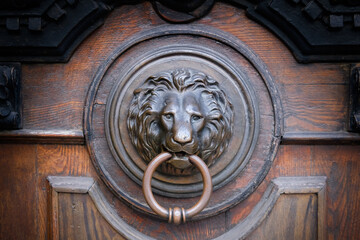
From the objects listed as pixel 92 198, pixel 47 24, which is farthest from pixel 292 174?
pixel 47 24

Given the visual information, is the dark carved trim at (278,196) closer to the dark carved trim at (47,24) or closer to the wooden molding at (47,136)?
the wooden molding at (47,136)

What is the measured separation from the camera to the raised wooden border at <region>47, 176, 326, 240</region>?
57 centimetres

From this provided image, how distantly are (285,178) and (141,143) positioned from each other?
287 mm

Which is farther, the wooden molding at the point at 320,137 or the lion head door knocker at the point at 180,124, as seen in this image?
the wooden molding at the point at 320,137

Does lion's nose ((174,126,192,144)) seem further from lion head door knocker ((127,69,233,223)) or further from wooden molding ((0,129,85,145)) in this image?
wooden molding ((0,129,85,145))

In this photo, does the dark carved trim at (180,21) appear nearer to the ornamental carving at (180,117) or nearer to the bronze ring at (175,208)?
the ornamental carving at (180,117)

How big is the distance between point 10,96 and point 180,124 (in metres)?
0.34

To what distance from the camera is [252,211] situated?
584 millimetres

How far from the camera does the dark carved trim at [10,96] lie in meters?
0.55

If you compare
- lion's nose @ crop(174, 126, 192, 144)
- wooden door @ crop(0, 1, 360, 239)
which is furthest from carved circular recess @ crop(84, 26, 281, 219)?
lion's nose @ crop(174, 126, 192, 144)

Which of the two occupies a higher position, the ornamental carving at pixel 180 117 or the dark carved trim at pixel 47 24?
the dark carved trim at pixel 47 24

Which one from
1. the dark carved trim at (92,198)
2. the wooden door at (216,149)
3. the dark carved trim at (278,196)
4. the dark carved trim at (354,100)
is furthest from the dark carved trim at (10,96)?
the dark carved trim at (354,100)

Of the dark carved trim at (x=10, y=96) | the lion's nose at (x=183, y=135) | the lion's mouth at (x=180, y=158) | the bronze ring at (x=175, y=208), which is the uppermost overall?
the dark carved trim at (x=10, y=96)

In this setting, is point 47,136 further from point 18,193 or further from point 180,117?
point 180,117
